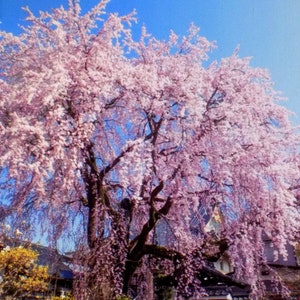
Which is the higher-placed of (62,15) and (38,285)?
(62,15)

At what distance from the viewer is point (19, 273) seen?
446 inches

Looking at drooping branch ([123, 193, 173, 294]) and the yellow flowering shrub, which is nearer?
drooping branch ([123, 193, 173, 294])

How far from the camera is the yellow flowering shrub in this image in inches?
419

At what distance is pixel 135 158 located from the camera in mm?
6496

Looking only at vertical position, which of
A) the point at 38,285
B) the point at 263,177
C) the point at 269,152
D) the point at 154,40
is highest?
the point at 154,40

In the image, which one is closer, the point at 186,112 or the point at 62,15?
the point at 62,15

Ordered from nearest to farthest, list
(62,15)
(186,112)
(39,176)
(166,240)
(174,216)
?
(39,176), (62,15), (186,112), (174,216), (166,240)

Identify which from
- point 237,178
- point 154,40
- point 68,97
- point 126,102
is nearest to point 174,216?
point 237,178

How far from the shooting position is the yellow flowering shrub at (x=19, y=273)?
1063 cm

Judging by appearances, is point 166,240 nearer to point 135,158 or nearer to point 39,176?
point 135,158

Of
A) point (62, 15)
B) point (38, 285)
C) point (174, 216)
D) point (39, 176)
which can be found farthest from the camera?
point (38, 285)

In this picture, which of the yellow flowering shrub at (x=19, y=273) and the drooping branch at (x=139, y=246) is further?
the yellow flowering shrub at (x=19, y=273)

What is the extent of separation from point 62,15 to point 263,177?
18.9ft

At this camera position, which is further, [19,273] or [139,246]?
[19,273]
